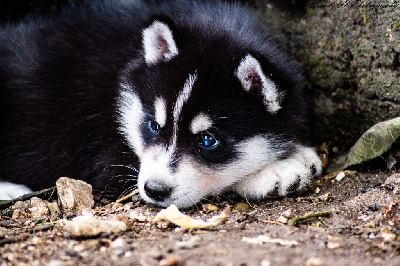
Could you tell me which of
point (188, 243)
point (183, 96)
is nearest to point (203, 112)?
point (183, 96)

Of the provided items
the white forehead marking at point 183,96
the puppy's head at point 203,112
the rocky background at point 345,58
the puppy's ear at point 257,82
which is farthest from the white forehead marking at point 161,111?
the rocky background at point 345,58

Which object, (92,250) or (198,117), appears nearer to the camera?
(92,250)

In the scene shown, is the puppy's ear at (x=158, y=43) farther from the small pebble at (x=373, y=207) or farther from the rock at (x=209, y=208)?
the small pebble at (x=373, y=207)

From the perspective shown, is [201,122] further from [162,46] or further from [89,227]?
[89,227]

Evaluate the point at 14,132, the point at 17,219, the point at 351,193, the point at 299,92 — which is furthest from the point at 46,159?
the point at 351,193

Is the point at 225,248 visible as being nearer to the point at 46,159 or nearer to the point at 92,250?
the point at 92,250

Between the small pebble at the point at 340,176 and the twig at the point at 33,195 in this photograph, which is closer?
the twig at the point at 33,195

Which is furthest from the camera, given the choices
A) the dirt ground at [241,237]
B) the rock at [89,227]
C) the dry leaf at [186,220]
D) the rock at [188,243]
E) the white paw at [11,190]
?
the white paw at [11,190]
